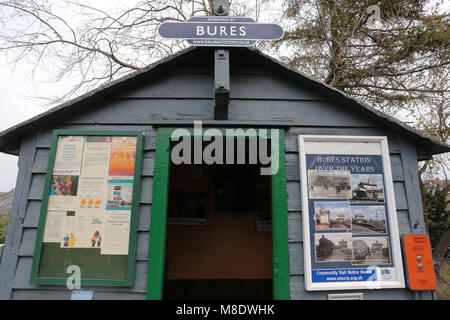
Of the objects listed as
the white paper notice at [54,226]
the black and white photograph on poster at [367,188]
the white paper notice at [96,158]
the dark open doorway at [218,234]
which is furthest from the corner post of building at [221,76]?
the dark open doorway at [218,234]

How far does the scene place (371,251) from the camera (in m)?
2.07

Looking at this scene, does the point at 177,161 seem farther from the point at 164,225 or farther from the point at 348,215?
the point at 348,215

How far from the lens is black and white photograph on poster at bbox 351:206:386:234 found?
2.10 metres

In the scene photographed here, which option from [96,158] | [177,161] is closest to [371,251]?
[177,161]

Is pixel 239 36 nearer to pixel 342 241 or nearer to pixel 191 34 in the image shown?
pixel 191 34

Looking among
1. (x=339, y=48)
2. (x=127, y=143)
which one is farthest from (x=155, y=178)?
(x=339, y=48)

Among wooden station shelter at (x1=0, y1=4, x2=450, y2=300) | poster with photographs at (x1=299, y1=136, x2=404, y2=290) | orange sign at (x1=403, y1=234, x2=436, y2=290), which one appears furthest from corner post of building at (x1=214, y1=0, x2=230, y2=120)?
orange sign at (x1=403, y1=234, x2=436, y2=290)

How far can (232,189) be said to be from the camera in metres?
4.36

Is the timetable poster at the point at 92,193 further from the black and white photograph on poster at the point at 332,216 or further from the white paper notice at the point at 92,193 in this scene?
the black and white photograph on poster at the point at 332,216

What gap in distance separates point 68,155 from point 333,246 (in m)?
2.42

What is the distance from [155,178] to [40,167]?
1.02 metres

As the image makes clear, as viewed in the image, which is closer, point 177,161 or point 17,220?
point 17,220

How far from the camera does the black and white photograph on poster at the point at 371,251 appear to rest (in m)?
2.05

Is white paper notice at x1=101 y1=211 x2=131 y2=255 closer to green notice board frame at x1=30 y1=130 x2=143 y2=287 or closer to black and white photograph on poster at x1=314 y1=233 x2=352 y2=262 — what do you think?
green notice board frame at x1=30 y1=130 x2=143 y2=287
